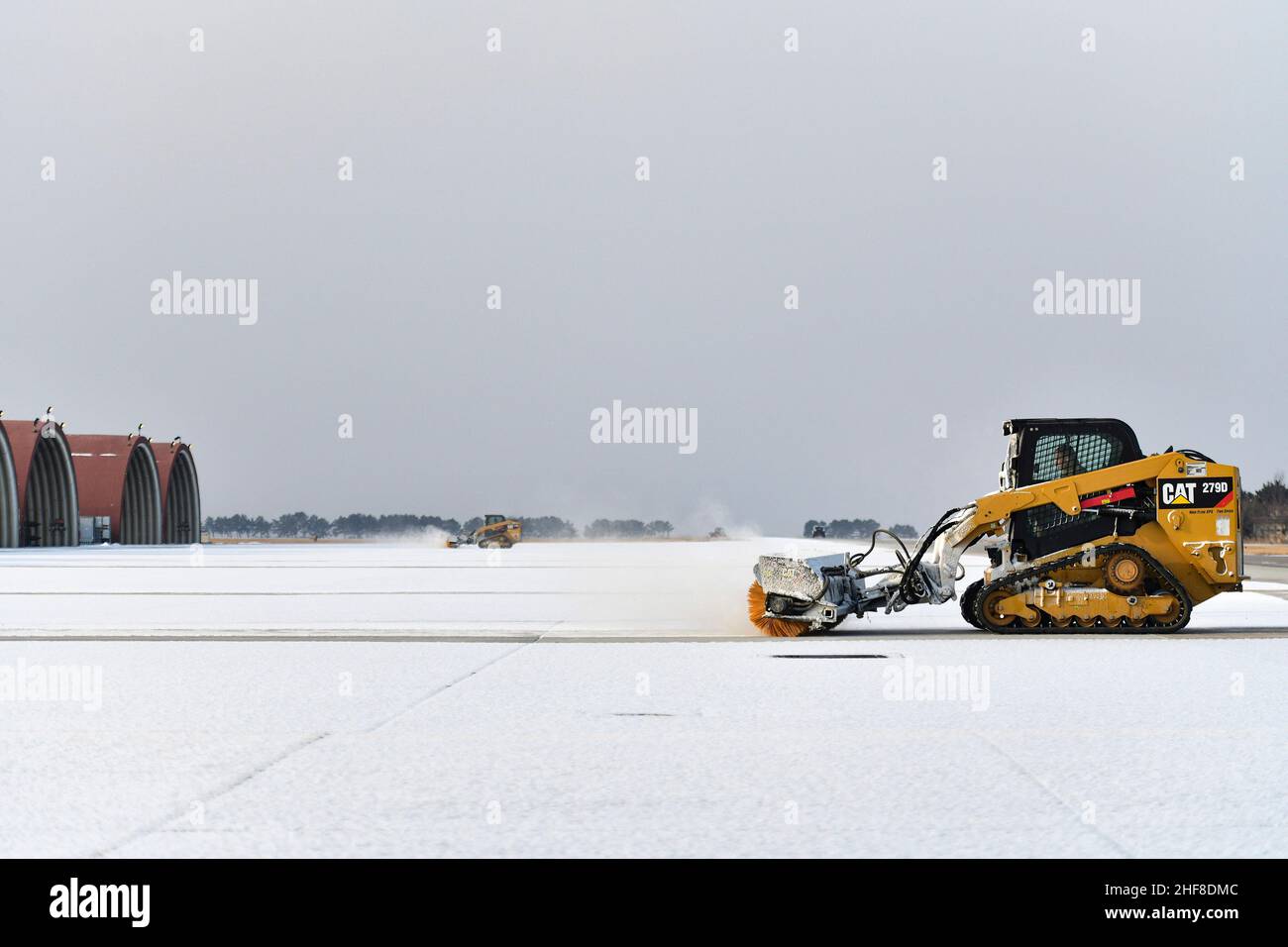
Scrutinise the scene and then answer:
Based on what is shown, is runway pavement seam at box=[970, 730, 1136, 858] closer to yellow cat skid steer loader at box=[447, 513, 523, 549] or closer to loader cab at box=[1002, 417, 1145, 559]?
loader cab at box=[1002, 417, 1145, 559]

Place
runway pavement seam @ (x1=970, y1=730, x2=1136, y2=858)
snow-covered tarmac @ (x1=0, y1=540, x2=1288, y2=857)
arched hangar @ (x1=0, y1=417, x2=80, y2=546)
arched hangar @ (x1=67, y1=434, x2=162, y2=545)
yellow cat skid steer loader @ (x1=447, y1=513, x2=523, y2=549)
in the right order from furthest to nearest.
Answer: arched hangar @ (x1=67, y1=434, x2=162, y2=545), yellow cat skid steer loader @ (x1=447, y1=513, x2=523, y2=549), arched hangar @ (x1=0, y1=417, x2=80, y2=546), snow-covered tarmac @ (x1=0, y1=540, x2=1288, y2=857), runway pavement seam @ (x1=970, y1=730, x2=1136, y2=858)

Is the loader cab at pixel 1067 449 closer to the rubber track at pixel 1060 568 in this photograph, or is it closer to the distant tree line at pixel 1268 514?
the rubber track at pixel 1060 568

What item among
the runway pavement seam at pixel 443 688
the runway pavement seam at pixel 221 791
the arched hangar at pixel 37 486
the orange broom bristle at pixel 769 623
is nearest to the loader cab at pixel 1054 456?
the orange broom bristle at pixel 769 623

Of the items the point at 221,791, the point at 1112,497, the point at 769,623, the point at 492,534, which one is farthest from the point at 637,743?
the point at 492,534

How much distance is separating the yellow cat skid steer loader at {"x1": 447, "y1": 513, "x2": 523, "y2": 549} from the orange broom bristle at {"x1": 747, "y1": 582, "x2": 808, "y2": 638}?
51.5m

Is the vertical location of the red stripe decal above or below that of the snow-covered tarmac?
above

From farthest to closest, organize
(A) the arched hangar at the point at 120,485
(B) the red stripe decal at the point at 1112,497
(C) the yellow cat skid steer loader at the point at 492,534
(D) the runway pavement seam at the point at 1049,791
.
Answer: (A) the arched hangar at the point at 120,485 → (C) the yellow cat skid steer loader at the point at 492,534 → (B) the red stripe decal at the point at 1112,497 → (D) the runway pavement seam at the point at 1049,791

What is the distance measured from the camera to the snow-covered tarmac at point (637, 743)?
531 centimetres

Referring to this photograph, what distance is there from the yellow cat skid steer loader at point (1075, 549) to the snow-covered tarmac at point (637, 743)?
1.66 feet

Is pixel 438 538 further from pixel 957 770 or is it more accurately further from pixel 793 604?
pixel 957 770

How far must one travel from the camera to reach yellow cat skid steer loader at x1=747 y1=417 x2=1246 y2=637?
15.0m

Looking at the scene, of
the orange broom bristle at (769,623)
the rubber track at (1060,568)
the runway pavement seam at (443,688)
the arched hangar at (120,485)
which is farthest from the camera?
the arched hangar at (120,485)

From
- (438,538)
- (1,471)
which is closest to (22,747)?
(1,471)

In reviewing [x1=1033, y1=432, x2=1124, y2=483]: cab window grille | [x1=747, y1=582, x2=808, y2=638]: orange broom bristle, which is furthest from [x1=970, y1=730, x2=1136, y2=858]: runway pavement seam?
[x1=1033, y1=432, x2=1124, y2=483]: cab window grille
